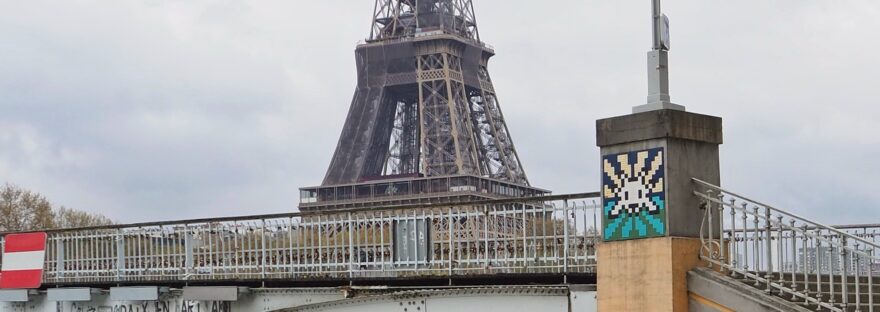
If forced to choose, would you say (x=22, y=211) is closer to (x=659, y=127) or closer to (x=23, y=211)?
(x=23, y=211)

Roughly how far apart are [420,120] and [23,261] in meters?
78.0

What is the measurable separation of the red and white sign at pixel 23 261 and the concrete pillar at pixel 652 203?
544 inches

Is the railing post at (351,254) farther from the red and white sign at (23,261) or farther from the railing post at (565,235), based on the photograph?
the red and white sign at (23,261)

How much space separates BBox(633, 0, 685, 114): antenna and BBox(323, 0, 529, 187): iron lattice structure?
84896 millimetres

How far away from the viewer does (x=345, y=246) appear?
1886 cm

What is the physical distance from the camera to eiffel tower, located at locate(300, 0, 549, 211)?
9931 cm

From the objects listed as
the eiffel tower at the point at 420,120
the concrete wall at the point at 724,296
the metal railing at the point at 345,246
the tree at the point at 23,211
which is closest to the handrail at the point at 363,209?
the metal railing at the point at 345,246

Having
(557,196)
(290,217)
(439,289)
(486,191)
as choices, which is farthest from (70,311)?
(486,191)

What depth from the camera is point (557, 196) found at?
15.2 m

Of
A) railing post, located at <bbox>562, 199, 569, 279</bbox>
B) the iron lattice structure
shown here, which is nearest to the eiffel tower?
the iron lattice structure

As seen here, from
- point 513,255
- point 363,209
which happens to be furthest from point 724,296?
point 363,209

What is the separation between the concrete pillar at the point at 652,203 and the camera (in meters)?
12.6

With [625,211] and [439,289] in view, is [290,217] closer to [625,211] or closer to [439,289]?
[439,289]

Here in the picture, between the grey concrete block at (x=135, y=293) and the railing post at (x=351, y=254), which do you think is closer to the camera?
the railing post at (x=351, y=254)
